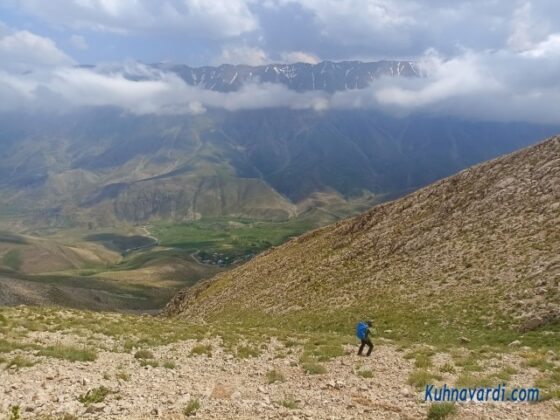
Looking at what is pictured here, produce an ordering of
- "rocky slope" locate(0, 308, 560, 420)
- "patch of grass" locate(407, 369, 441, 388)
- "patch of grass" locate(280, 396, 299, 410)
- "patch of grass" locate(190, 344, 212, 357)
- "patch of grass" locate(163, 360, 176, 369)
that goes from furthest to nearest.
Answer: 1. "patch of grass" locate(190, 344, 212, 357)
2. "patch of grass" locate(163, 360, 176, 369)
3. "patch of grass" locate(407, 369, 441, 388)
4. "patch of grass" locate(280, 396, 299, 410)
5. "rocky slope" locate(0, 308, 560, 420)

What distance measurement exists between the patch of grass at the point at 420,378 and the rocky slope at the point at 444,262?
46.8 feet

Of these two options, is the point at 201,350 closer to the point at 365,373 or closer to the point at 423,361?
the point at 365,373

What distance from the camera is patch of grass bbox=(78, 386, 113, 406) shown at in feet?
54.5

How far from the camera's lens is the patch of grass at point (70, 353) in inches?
872

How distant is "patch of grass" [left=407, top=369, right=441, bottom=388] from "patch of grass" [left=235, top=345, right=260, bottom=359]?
8.64 metres

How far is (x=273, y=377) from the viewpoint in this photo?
20.9m

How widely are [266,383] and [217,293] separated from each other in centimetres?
6043

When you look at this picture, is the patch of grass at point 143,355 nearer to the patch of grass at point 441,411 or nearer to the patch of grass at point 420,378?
the patch of grass at point 420,378

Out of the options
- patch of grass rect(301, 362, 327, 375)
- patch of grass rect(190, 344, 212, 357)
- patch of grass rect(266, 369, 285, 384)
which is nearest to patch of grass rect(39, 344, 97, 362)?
patch of grass rect(190, 344, 212, 357)

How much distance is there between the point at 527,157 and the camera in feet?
200

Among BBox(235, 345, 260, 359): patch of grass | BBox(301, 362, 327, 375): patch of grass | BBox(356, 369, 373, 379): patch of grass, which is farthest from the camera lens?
BBox(235, 345, 260, 359): patch of grass

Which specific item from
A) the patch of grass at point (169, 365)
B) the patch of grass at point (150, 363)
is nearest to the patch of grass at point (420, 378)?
the patch of grass at point (169, 365)

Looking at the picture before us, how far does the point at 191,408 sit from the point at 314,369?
24.5ft

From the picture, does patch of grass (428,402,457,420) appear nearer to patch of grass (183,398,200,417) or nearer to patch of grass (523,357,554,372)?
patch of grass (183,398,200,417)
